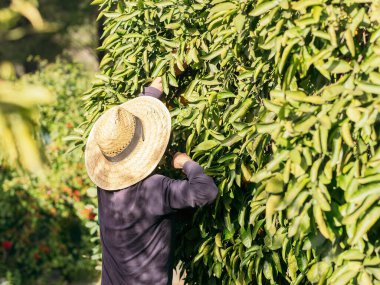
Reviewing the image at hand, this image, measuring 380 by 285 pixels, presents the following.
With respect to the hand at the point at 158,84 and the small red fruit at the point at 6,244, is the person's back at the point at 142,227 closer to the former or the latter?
the hand at the point at 158,84

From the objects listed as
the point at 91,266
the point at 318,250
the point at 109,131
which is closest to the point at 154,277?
the point at 109,131

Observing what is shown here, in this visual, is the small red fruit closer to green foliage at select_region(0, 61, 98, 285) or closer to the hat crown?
green foliage at select_region(0, 61, 98, 285)

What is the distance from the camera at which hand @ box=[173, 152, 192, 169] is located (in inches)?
159

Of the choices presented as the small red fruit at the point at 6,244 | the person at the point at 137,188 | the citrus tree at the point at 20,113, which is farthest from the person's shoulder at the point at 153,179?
the small red fruit at the point at 6,244

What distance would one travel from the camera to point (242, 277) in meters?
3.92

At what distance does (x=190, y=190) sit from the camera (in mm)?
3781

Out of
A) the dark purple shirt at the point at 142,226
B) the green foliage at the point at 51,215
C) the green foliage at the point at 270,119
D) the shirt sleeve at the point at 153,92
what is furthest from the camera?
the green foliage at the point at 51,215

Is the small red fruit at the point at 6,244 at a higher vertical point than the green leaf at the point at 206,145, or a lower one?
lower

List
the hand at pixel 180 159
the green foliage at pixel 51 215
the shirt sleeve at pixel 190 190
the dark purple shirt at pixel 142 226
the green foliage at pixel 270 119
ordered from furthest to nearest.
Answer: the green foliage at pixel 51 215, the hand at pixel 180 159, the dark purple shirt at pixel 142 226, the shirt sleeve at pixel 190 190, the green foliage at pixel 270 119

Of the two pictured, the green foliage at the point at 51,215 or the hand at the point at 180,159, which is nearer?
the hand at the point at 180,159

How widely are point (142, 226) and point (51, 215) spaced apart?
4331 millimetres

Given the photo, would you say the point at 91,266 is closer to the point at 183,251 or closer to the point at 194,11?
the point at 183,251

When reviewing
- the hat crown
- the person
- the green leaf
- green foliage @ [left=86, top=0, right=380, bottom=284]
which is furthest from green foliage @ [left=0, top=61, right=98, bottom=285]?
the green leaf

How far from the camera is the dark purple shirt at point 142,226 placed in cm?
394
